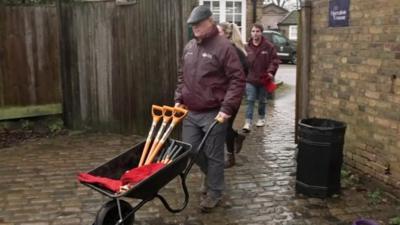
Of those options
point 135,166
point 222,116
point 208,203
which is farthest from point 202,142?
point 208,203

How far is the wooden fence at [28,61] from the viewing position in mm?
8164

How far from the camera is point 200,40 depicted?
4.91 meters

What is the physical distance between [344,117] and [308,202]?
137 centimetres

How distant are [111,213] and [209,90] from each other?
1.47 meters

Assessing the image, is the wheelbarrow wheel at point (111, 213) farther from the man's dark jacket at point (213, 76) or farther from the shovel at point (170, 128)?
the man's dark jacket at point (213, 76)

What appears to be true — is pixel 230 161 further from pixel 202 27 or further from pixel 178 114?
pixel 202 27

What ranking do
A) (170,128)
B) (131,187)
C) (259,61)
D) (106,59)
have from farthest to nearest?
(259,61) < (106,59) < (170,128) < (131,187)

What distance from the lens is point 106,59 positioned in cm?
821

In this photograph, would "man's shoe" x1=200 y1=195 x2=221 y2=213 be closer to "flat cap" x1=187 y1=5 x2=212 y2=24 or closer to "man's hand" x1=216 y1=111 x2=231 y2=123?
"man's hand" x1=216 y1=111 x2=231 y2=123

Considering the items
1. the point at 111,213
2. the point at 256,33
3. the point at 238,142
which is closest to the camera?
the point at 111,213

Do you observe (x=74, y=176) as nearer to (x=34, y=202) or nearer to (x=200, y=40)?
(x=34, y=202)

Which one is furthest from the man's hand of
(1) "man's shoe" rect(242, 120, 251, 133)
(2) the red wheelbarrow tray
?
(1) "man's shoe" rect(242, 120, 251, 133)

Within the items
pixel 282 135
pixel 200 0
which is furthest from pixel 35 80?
pixel 200 0

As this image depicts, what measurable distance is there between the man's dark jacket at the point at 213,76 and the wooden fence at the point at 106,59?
2.60 metres
